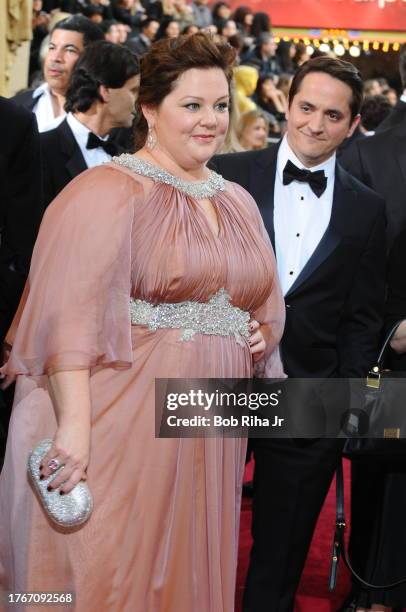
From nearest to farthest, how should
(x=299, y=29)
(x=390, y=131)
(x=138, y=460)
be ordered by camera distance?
(x=138, y=460), (x=390, y=131), (x=299, y=29)

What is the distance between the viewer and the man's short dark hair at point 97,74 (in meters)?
4.87

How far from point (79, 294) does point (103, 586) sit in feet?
2.53

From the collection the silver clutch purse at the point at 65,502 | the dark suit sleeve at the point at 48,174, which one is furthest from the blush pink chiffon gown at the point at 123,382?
the dark suit sleeve at the point at 48,174

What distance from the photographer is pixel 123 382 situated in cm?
280

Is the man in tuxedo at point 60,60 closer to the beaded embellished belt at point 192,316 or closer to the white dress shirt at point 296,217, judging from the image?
the white dress shirt at point 296,217

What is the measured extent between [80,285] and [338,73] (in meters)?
1.53

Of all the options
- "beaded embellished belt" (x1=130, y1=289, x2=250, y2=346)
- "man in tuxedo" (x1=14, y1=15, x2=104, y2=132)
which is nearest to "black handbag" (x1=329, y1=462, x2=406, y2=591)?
"beaded embellished belt" (x1=130, y1=289, x2=250, y2=346)

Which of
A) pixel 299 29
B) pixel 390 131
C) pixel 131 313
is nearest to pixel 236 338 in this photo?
pixel 131 313

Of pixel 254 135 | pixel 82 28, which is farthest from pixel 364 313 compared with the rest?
pixel 254 135

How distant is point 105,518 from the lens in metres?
2.76

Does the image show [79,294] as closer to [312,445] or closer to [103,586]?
[103,586]

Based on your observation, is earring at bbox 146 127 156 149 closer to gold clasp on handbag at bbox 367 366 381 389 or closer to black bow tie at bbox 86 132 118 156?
gold clasp on handbag at bbox 367 366 381 389

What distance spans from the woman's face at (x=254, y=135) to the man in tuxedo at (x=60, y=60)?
1.88m

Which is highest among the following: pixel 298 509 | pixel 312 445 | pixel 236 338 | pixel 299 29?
pixel 299 29
